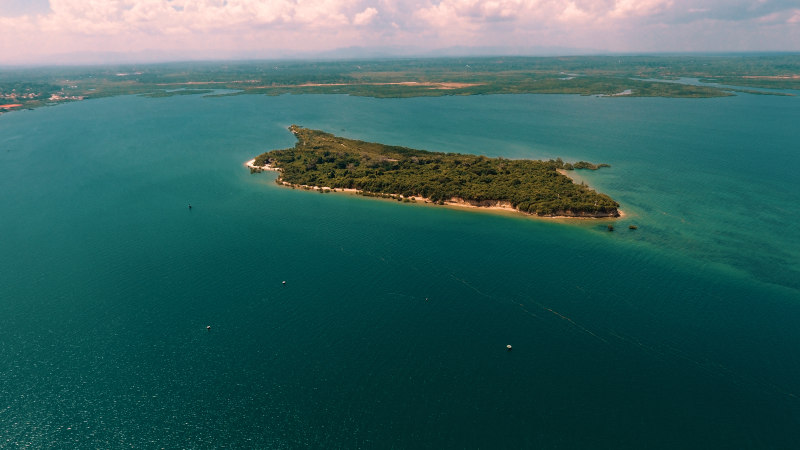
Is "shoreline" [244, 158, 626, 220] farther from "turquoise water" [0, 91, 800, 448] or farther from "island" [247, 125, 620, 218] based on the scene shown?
"turquoise water" [0, 91, 800, 448]

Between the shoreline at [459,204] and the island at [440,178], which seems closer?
the shoreline at [459,204]

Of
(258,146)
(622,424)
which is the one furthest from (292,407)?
(258,146)

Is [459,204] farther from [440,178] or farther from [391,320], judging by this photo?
[391,320]

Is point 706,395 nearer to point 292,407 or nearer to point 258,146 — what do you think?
point 292,407

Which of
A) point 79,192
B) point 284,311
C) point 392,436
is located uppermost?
point 79,192

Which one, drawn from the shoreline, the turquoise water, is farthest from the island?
the turquoise water

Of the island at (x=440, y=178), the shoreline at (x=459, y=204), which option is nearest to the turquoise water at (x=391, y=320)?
the shoreline at (x=459, y=204)

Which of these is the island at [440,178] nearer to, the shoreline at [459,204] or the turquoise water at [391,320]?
the shoreline at [459,204]

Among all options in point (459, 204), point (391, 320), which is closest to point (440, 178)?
point (459, 204)
